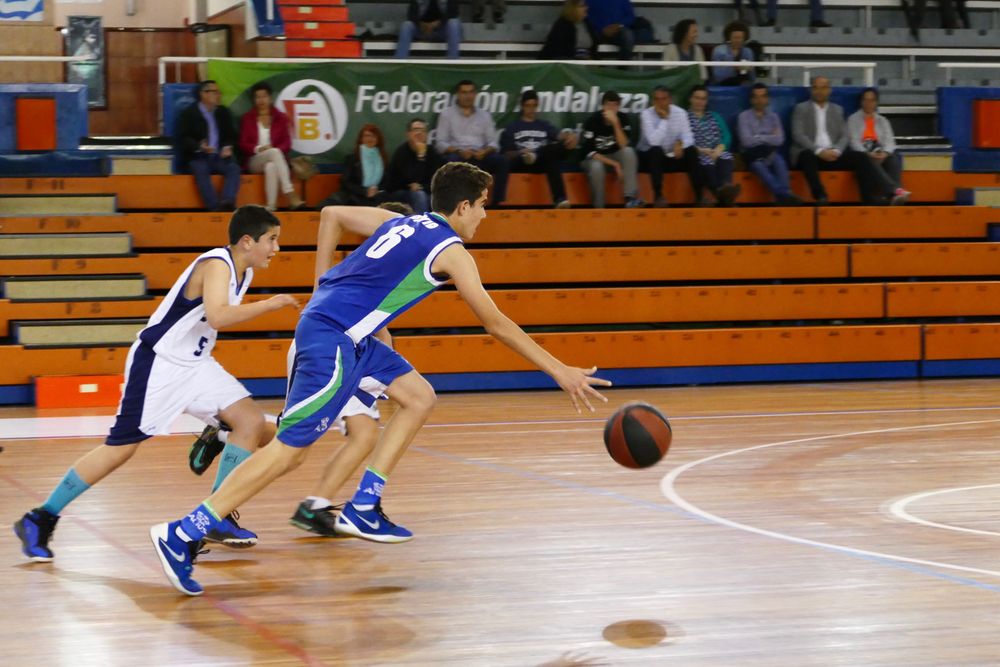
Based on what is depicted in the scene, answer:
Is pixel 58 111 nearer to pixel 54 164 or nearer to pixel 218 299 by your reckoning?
pixel 54 164

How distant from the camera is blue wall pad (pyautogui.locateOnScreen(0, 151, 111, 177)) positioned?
43.9 feet

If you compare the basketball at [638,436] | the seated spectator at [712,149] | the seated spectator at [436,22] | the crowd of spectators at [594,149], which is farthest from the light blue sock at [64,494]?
the seated spectator at [436,22]

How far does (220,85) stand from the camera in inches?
530

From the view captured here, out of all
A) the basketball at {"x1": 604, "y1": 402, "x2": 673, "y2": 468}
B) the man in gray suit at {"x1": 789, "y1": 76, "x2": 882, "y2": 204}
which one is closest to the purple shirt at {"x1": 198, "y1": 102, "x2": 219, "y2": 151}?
the man in gray suit at {"x1": 789, "y1": 76, "x2": 882, "y2": 204}

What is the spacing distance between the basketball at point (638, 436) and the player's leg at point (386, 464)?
75 centimetres

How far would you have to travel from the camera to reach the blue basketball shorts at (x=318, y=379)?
467cm

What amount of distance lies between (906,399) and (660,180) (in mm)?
3639

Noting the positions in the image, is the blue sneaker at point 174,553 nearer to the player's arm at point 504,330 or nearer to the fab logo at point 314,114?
the player's arm at point 504,330

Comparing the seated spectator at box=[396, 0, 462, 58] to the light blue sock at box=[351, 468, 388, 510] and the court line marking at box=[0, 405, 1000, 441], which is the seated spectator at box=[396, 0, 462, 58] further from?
the light blue sock at box=[351, 468, 388, 510]

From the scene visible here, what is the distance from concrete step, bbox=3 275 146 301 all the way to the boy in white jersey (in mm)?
6893

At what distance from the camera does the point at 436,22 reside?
15.2 meters

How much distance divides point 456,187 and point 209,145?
8391 millimetres

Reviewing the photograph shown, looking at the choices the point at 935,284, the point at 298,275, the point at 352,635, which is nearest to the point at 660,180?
the point at 935,284

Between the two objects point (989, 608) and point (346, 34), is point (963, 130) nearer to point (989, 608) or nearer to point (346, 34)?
point (346, 34)
